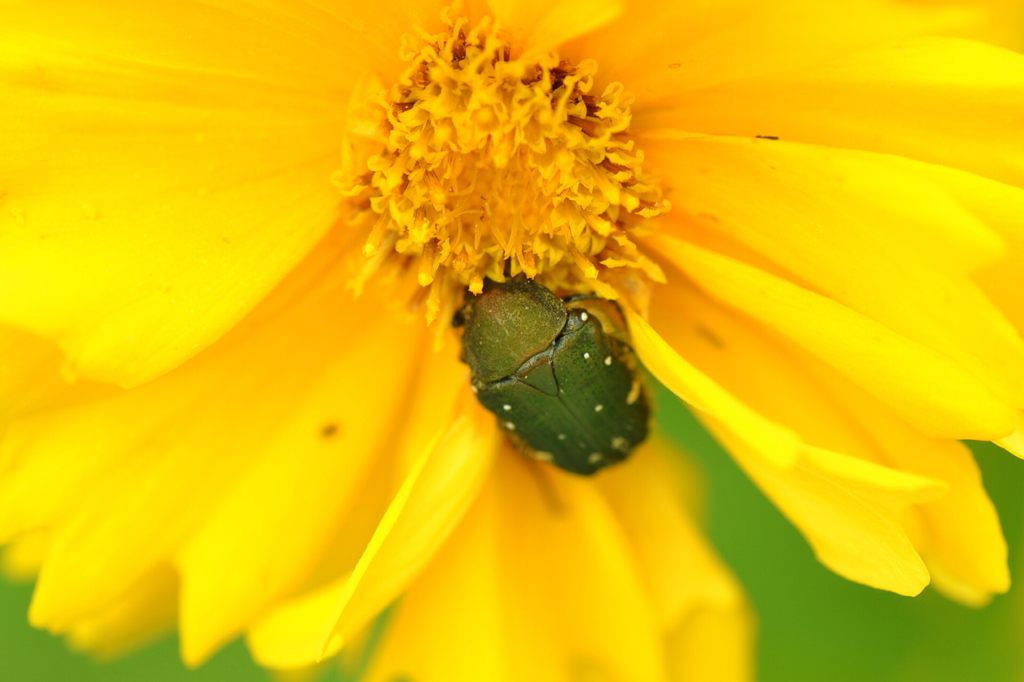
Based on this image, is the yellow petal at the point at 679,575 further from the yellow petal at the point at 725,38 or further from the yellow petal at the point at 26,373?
the yellow petal at the point at 26,373

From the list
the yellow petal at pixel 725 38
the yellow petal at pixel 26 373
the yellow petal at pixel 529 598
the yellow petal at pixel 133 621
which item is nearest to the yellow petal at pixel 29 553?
the yellow petal at pixel 133 621

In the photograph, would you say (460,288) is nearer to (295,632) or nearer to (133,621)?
(295,632)

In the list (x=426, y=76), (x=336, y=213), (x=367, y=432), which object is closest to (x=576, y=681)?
(x=367, y=432)

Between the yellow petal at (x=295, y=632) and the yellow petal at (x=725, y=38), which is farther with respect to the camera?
the yellow petal at (x=295, y=632)

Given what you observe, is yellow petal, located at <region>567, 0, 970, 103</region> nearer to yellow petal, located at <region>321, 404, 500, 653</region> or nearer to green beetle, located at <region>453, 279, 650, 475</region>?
green beetle, located at <region>453, 279, 650, 475</region>

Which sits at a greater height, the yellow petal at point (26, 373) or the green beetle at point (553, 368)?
the yellow petal at point (26, 373)

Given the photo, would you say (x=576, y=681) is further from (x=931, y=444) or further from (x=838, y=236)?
(x=838, y=236)

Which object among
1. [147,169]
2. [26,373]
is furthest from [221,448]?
[147,169]
